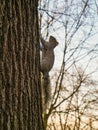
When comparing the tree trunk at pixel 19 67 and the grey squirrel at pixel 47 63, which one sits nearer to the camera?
the tree trunk at pixel 19 67

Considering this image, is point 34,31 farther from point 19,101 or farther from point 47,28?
point 47,28

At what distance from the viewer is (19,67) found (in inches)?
59.1

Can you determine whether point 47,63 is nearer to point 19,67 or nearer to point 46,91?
point 46,91

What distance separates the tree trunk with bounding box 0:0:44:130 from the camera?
4.68ft

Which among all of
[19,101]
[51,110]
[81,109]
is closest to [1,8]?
[19,101]

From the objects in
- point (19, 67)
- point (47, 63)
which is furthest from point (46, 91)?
point (19, 67)

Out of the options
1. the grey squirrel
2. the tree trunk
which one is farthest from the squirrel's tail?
the tree trunk

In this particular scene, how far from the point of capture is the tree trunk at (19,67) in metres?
1.43

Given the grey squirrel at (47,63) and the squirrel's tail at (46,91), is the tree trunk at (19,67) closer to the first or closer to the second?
the grey squirrel at (47,63)

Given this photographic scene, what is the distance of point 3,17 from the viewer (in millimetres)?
1458

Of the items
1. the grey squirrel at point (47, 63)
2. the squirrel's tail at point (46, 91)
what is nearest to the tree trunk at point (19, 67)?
the grey squirrel at point (47, 63)

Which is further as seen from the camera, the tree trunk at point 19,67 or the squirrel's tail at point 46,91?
the squirrel's tail at point 46,91

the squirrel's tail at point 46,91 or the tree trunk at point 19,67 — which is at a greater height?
the tree trunk at point 19,67

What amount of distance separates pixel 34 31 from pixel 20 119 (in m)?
0.54
